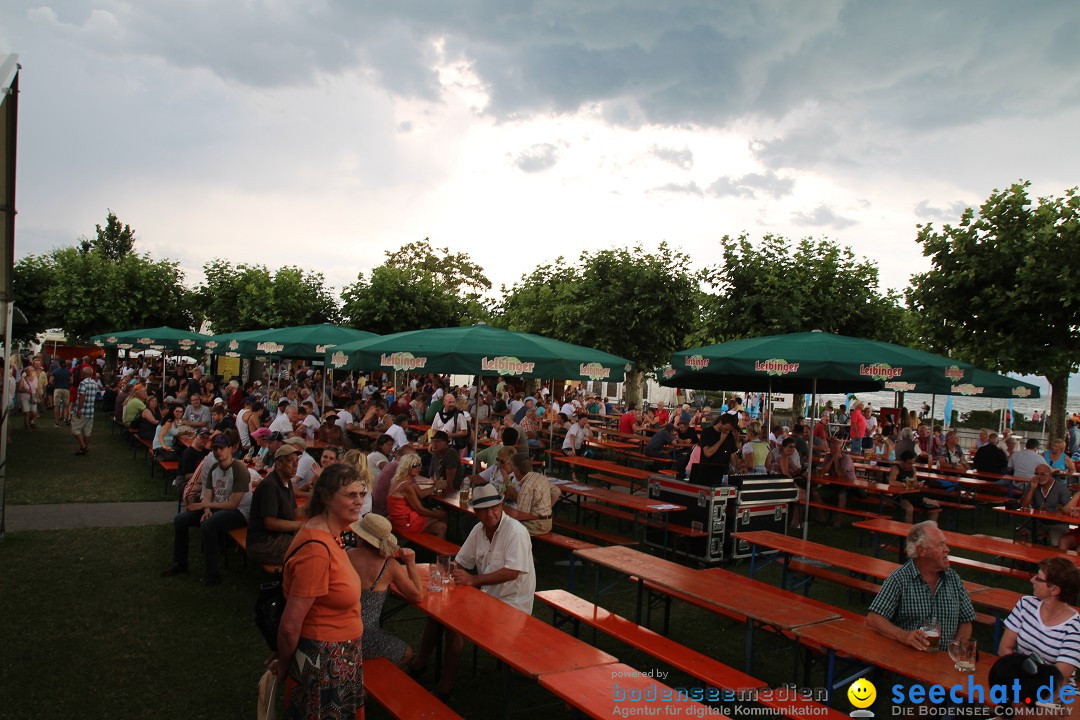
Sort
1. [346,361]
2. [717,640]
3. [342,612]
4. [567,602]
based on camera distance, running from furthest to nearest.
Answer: [346,361] < [717,640] < [567,602] < [342,612]

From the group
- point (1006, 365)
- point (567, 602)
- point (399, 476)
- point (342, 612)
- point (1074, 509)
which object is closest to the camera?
point (342, 612)

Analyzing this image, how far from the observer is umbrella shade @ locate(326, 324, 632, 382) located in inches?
318

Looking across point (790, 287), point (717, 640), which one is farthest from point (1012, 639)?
point (790, 287)

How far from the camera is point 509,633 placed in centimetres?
404

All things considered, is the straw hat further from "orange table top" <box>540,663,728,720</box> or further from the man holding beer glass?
the man holding beer glass

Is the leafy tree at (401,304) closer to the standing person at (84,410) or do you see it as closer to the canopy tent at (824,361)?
the standing person at (84,410)

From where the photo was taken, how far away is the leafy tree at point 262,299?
1190 inches

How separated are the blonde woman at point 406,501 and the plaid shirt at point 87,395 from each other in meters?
9.76

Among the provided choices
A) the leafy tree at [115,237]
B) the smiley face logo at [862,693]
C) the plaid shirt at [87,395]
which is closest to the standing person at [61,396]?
the plaid shirt at [87,395]

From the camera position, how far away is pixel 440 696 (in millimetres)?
4746

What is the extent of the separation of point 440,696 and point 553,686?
5.78 feet

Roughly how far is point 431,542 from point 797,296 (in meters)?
14.7

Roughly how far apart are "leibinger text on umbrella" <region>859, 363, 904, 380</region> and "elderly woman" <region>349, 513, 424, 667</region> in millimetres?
4973

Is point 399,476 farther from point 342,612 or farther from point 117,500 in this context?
point 117,500
